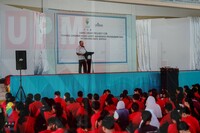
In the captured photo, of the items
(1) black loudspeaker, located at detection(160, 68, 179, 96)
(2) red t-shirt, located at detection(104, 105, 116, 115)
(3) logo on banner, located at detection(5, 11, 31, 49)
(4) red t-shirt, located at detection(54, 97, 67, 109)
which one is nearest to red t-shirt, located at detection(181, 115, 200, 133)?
(1) black loudspeaker, located at detection(160, 68, 179, 96)

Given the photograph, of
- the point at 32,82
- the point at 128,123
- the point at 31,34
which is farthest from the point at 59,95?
the point at 31,34

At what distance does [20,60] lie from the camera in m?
4.01

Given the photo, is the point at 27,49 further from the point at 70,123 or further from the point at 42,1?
the point at 70,123

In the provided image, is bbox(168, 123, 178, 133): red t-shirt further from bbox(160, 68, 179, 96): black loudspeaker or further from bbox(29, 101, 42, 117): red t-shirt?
bbox(29, 101, 42, 117): red t-shirt

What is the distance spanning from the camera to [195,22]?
5.01m

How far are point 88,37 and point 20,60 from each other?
1.58m

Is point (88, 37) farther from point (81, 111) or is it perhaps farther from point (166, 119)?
point (166, 119)

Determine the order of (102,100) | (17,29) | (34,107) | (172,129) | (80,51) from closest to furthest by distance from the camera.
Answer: (172,129)
(34,107)
(102,100)
(17,29)
(80,51)

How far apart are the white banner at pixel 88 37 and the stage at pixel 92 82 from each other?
2.22 ft

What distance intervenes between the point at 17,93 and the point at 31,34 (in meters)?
1.37

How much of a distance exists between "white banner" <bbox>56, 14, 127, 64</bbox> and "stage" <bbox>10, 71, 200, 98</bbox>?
0.68 metres

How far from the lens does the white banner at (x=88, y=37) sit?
5.13 meters

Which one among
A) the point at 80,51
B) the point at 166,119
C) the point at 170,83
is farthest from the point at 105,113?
the point at 80,51

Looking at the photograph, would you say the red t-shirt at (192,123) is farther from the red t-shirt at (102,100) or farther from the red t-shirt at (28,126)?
A: the red t-shirt at (28,126)
